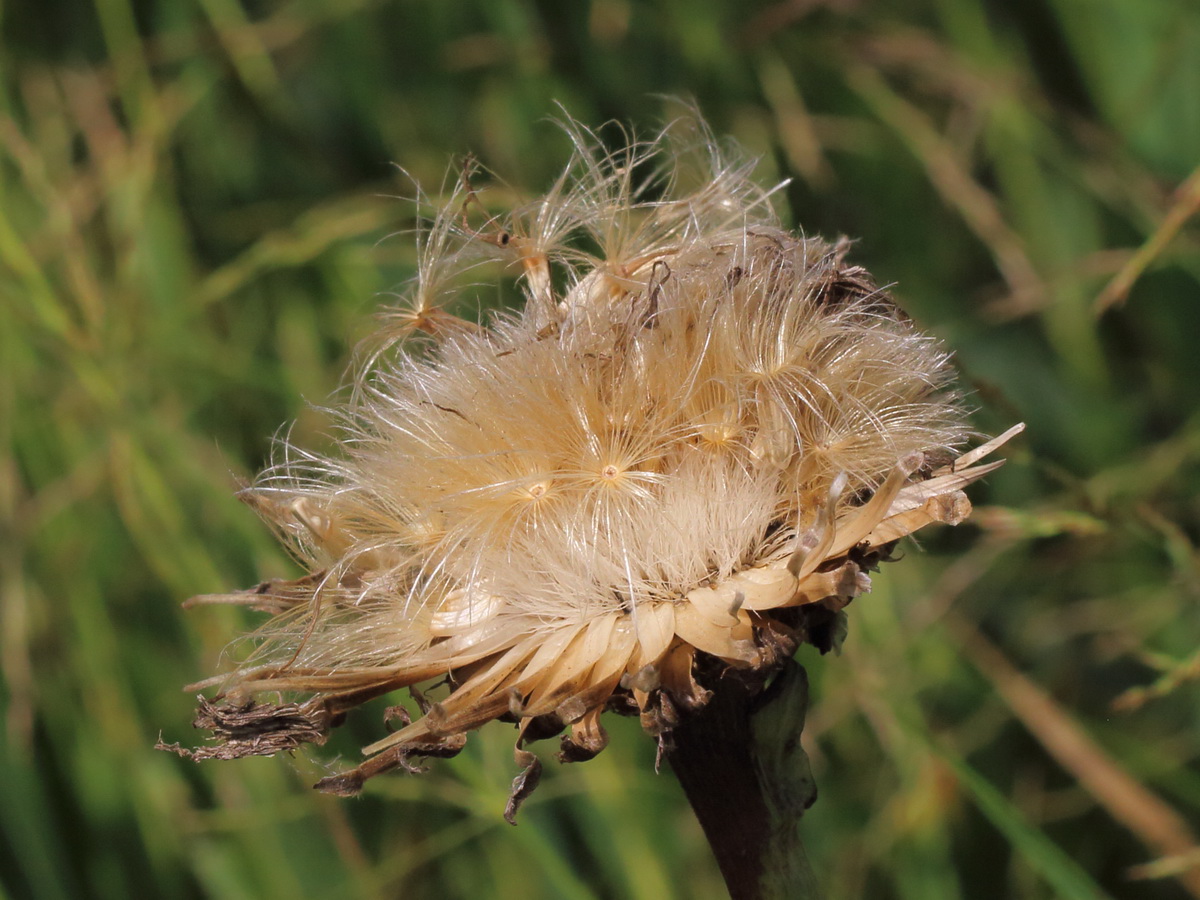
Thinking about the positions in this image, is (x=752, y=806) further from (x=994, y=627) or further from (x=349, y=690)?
(x=994, y=627)

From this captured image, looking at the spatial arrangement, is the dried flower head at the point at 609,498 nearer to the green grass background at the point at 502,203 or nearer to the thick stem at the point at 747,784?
the thick stem at the point at 747,784

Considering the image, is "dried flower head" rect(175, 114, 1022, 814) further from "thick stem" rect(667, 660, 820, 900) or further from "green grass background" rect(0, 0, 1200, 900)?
"green grass background" rect(0, 0, 1200, 900)

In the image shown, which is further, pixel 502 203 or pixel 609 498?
pixel 502 203

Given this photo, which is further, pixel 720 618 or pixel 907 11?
pixel 907 11

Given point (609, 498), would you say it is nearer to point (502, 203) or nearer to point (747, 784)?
point (747, 784)

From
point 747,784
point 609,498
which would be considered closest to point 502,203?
point 609,498

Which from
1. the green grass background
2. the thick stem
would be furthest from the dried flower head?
the green grass background

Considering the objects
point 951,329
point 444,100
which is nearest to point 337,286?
point 444,100
